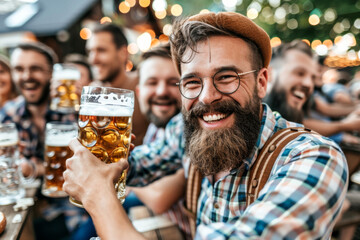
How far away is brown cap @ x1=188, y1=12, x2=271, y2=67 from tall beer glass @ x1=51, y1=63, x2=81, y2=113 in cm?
141

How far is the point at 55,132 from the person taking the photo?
1521mm

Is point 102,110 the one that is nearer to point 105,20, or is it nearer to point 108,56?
point 108,56

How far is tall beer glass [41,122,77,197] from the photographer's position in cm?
152

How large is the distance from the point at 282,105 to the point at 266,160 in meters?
1.25

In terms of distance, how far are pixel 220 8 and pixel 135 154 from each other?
26.2ft

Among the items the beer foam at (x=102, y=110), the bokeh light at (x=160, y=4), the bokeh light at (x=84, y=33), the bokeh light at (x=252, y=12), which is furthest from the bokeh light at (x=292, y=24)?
the beer foam at (x=102, y=110)

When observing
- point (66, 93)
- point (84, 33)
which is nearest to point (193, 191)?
point (66, 93)

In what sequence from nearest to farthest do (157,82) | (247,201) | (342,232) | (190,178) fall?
(247,201) < (190,178) < (157,82) < (342,232)

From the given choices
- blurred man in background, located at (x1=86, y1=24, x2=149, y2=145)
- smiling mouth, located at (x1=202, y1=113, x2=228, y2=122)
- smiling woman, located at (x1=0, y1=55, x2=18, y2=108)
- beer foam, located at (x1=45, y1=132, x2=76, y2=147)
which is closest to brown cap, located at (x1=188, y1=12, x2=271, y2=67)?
smiling mouth, located at (x1=202, y1=113, x2=228, y2=122)

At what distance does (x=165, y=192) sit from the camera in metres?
1.54

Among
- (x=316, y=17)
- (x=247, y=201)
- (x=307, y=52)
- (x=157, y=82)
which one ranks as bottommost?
(x=247, y=201)

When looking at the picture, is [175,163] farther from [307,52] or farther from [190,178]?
[307,52]

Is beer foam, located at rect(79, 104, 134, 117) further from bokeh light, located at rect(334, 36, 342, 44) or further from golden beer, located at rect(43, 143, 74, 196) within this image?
bokeh light, located at rect(334, 36, 342, 44)

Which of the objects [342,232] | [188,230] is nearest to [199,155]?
[188,230]
